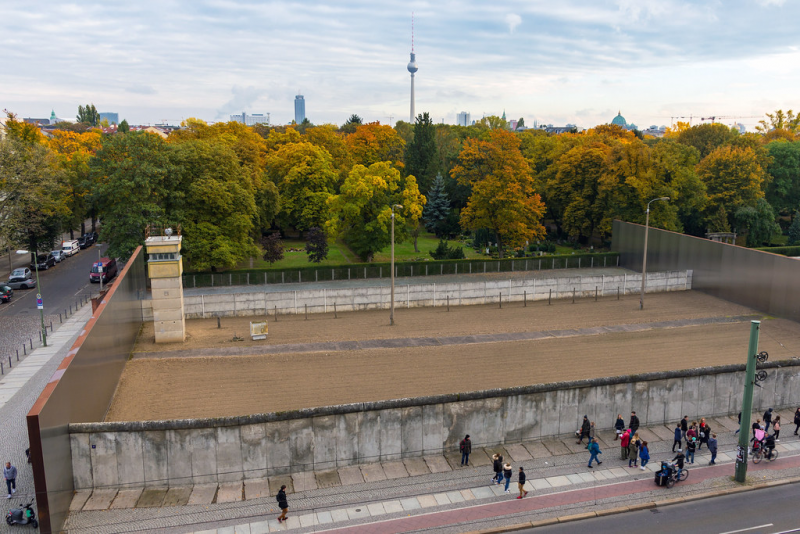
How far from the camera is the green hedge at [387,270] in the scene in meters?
47.9

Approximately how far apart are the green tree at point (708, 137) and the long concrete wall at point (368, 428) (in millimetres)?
62866

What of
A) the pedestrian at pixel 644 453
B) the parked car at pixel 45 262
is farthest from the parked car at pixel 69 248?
the pedestrian at pixel 644 453

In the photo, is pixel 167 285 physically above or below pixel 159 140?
below

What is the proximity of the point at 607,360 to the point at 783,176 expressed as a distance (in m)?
57.0

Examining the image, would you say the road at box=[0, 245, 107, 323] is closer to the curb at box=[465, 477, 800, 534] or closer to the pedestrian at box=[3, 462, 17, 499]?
the pedestrian at box=[3, 462, 17, 499]

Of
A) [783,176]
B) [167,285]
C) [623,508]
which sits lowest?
[623,508]

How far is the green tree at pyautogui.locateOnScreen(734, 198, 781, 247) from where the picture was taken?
60.8 metres

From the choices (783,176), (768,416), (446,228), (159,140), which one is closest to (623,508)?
A: (768,416)

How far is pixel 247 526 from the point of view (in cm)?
1645

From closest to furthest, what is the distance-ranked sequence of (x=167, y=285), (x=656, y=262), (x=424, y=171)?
(x=167, y=285), (x=656, y=262), (x=424, y=171)

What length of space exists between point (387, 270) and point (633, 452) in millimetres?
33567

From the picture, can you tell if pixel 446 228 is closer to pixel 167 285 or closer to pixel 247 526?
pixel 167 285

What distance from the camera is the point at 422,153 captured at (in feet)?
251

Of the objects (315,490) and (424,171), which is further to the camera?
(424,171)
